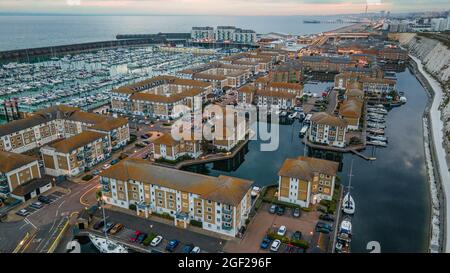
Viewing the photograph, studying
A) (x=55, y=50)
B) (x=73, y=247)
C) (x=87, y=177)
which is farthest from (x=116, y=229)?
(x=55, y=50)

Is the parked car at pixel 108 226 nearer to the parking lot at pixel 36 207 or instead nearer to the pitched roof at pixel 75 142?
the parking lot at pixel 36 207

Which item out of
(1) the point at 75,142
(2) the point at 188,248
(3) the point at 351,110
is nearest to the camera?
(2) the point at 188,248

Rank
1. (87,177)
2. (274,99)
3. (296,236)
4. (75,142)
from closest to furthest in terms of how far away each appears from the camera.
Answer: (296,236) → (87,177) → (75,142) → (274,99)

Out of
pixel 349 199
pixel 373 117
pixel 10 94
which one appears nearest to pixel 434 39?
pixel 373 117

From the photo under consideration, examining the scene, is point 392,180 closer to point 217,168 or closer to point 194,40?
point 217,168

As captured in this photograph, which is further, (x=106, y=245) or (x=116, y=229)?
(x=116, y=229)

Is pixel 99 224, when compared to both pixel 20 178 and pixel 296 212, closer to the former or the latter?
pixel 20 178
